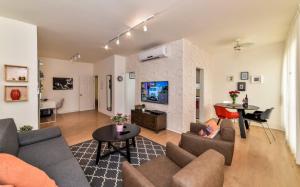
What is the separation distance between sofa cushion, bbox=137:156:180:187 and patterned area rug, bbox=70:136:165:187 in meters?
0.62

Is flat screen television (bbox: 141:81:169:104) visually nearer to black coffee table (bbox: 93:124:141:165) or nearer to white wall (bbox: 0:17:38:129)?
black coffee table (bbox: 93:124:141:165)

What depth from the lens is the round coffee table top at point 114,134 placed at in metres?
2.21

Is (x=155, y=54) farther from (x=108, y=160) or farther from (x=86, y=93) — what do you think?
(x=86, y=93)

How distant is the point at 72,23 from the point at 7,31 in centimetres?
124

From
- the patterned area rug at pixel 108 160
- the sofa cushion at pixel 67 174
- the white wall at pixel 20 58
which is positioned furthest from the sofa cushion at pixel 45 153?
the white wall at pixel 20 58

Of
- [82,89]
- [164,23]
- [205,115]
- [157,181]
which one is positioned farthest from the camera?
[82,89]

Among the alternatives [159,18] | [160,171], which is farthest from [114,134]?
[159,18]

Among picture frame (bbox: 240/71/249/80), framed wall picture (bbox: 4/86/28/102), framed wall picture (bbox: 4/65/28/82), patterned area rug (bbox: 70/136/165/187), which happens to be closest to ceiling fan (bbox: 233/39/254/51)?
picture frame (bbox: 240/71/249/80)

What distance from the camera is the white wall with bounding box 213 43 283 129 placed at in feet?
13.4

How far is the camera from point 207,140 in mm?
2029

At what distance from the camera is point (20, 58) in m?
2.83

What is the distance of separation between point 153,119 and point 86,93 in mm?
4937

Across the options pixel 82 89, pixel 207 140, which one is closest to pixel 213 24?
pixel 207 140

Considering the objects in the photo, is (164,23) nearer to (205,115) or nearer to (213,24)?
(213,24)
